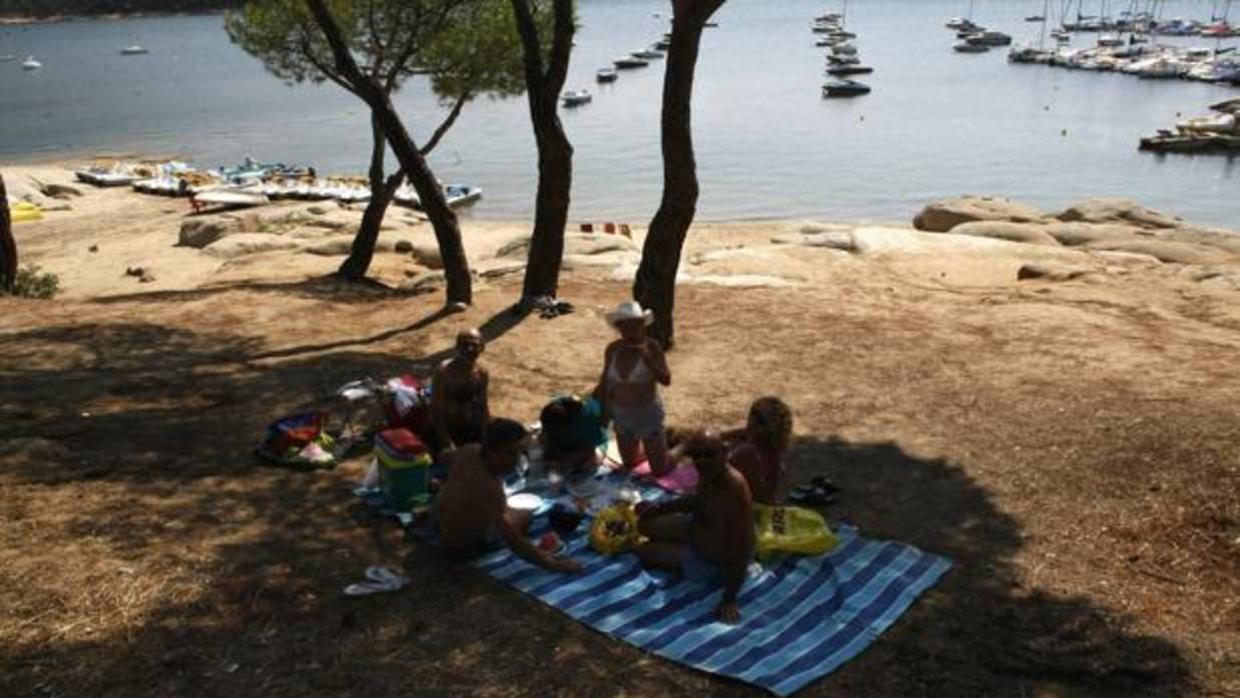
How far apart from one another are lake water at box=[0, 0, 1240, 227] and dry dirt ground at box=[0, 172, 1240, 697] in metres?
15.6

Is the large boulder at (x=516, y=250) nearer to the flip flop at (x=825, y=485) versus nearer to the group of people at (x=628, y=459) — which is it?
the group of people at (x=628, y=459)

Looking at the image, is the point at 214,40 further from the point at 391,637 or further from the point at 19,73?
the point at 391,637

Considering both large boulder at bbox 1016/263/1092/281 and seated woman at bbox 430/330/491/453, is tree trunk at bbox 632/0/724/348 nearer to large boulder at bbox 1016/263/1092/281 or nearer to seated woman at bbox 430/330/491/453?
seated woman at bbox 430/330/491/453

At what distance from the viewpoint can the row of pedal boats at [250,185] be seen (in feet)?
119

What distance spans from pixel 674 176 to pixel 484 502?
6397 millimetres

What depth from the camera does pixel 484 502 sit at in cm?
636

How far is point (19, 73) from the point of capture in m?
103

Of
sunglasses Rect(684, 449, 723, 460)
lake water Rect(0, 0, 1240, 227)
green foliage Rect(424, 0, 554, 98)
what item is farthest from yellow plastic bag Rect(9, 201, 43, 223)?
sunglasses Rect(684, 449, 723, 460)

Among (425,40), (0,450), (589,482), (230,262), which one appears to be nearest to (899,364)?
(589,482)

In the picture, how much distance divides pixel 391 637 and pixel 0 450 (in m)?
4.07

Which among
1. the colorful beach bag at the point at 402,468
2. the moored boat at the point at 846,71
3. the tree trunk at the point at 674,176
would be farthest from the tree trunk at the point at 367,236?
the moored boat at the point at 846,71

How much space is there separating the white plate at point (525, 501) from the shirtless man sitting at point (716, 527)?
1218mm

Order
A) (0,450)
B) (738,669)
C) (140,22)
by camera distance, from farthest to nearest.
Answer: (140,22), (0,450), (738,669)

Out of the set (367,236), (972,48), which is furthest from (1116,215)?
(972,48)
